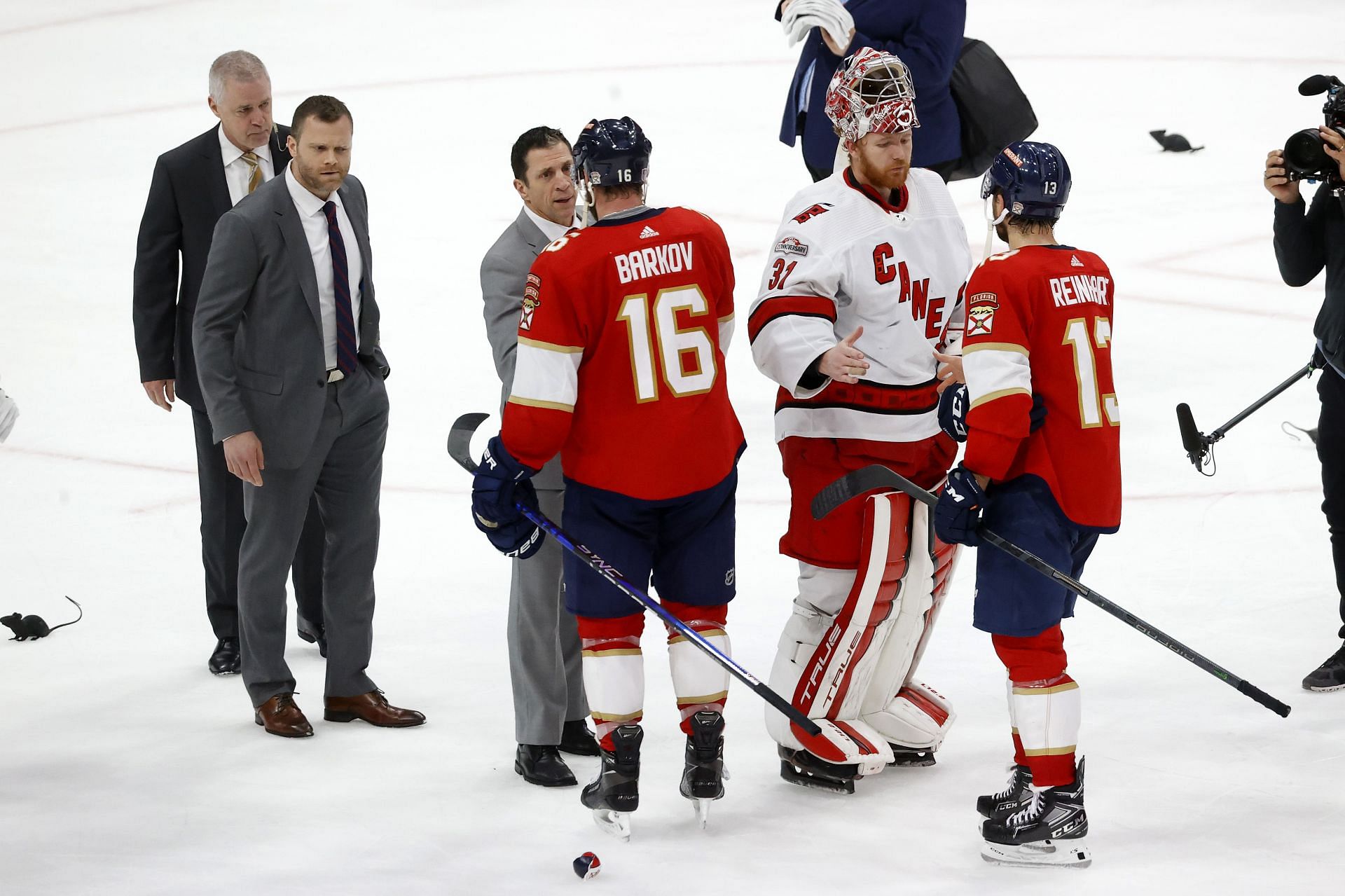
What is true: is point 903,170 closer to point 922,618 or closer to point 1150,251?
point 922,618

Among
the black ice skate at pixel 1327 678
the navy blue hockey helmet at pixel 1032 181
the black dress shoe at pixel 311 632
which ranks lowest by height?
the black dress shoe at pixel 311 632

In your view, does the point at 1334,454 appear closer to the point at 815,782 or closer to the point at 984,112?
the point at 984,112

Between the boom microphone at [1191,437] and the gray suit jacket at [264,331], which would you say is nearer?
the gray suit jacket at [264,331]

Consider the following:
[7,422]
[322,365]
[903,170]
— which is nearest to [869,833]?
[903,170]

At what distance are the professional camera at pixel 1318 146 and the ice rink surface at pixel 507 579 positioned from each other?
1174 millimetres

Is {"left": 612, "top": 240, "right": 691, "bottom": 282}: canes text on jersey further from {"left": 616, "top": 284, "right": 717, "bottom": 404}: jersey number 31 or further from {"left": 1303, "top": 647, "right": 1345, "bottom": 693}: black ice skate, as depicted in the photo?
{"left": 1303, "top": 647, "right": 1345, "bottom": 693}: black ice skate

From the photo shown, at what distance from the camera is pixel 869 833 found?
10.7ft

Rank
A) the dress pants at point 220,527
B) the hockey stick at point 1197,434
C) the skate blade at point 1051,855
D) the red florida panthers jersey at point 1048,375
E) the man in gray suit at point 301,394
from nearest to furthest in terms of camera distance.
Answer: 1. the red florida panthers jersey at point 1048,375
2. the skate blade at point 1051,855
3. the man in gray suit at point 301,394
4. the hockey stick at point 1197,434
5. the dress pants at point 220,527

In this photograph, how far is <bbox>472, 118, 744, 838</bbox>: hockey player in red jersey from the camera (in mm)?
3084

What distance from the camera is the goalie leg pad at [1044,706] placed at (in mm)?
3070

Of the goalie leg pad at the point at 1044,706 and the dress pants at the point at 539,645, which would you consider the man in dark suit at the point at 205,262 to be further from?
the goalie leg pad at the point at 1044,706

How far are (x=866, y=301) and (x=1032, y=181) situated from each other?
1.49 ft

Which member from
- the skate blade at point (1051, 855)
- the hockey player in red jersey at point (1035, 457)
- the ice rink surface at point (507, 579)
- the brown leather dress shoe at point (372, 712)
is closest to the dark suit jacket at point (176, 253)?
the ice rink surface at point (507, 579)

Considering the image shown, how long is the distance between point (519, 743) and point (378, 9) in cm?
1030
